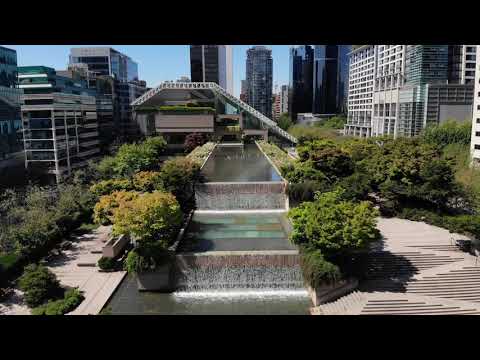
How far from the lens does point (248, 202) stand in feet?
63.0

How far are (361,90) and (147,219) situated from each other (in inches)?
1816

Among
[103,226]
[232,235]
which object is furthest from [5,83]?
[232,235]

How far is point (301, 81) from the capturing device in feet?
278

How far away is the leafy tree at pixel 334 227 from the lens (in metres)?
11.6

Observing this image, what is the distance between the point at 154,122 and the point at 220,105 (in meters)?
11.9

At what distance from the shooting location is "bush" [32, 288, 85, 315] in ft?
34.4

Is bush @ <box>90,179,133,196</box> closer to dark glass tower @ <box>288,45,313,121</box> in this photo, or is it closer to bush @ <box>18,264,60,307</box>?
bush @ <box>18,264,60,307</box>

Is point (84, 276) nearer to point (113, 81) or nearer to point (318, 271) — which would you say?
point (318, 271)

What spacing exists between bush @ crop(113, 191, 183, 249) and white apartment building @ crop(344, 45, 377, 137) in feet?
125

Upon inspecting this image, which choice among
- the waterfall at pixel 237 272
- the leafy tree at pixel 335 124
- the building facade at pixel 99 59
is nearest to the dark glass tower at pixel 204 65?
the building facade at pixel 99 59

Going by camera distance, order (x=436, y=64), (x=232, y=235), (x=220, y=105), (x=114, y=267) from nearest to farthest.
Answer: (x=114, y=267)
(x=232, y=235)
(x=436, y=64)
(x=220, y=105)

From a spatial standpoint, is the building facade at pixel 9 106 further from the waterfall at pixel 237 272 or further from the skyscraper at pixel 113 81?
the waterfall at pixel 237 272
